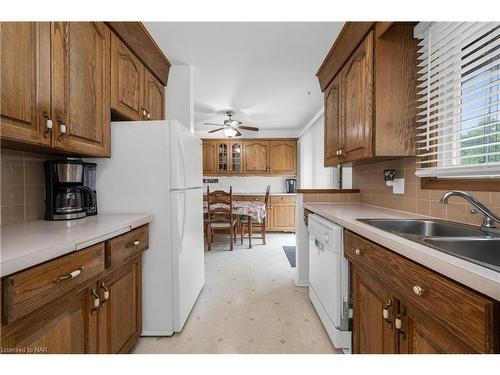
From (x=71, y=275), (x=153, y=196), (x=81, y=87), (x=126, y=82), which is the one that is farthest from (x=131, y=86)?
(x=71, y=275)

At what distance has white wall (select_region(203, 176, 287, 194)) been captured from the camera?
5.53 meters

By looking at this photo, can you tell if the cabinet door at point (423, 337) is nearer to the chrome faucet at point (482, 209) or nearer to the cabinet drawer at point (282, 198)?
the chrome faucet at point (482, 209)

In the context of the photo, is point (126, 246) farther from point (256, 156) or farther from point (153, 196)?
Result: point (256, 156)

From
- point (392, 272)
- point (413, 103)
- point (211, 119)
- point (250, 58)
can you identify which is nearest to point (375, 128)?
point (413, 103)

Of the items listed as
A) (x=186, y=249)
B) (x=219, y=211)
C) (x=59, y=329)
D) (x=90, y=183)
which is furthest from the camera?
(x=219, y=211)

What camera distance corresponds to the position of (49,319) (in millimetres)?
806

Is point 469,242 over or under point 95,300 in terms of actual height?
over

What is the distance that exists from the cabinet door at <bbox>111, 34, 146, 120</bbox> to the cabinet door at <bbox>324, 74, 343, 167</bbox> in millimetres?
1685

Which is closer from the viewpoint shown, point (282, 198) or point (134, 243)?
point (134, 243)

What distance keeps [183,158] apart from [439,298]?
1.58 m

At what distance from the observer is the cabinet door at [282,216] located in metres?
4.88

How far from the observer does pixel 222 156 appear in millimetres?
5359

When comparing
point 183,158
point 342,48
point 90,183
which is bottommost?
point 90,183

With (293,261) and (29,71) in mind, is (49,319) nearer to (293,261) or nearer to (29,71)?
(29,71)
